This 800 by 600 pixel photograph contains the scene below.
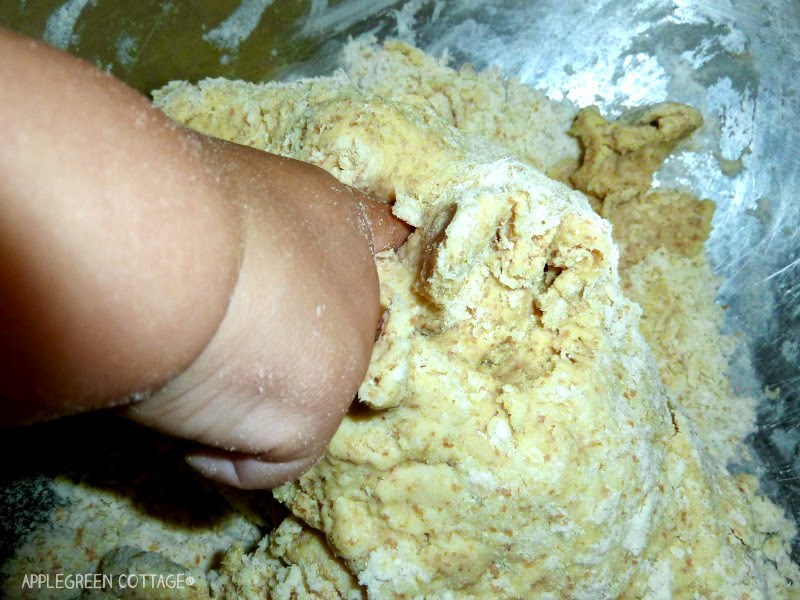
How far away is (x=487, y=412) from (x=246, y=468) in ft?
1.34

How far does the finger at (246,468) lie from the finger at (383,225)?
Result: 0.42m

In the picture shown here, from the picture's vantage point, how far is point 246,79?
5.65 ft

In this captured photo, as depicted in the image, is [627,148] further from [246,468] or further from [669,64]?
[246,468]

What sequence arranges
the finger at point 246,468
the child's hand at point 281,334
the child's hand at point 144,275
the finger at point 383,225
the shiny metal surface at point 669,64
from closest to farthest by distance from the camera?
the child's hand at point 144,275 → the child's hand at point 281,334 → the finger at point 246,468 → the finger at point 383,225 → the shiny metal surface at point 669,64

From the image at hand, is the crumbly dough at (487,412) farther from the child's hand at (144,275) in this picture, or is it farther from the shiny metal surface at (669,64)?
the shiny metal surface at (669,64)

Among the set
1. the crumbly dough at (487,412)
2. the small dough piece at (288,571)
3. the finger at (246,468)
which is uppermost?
the crumbly dough at (487,412)

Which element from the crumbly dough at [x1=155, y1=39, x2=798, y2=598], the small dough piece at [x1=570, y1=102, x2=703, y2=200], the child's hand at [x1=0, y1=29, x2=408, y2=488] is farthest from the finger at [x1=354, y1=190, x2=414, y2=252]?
the small dough piece at [x1=570, y1=102, x2=703, y2=200]

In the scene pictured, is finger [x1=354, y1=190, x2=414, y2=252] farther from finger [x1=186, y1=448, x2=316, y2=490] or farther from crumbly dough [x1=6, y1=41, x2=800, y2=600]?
finger [x1=186, y1=448, x2=316, y2=490]

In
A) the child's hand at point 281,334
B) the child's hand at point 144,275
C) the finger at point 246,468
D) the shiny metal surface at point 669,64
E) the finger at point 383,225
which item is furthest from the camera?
the shiny metal surface at point 669,64

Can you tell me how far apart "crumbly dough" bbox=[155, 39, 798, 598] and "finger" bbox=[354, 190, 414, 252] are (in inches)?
1.2

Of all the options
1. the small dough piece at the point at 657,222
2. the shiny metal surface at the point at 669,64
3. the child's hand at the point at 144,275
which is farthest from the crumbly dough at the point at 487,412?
the shiny metal surface at the point at 669,64

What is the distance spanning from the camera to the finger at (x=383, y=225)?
1.17 metres

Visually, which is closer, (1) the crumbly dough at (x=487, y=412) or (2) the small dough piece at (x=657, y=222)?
(1) the crumbly dough at (x=487, y=412)

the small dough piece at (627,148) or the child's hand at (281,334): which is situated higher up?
the small dough piece at (627,148)
